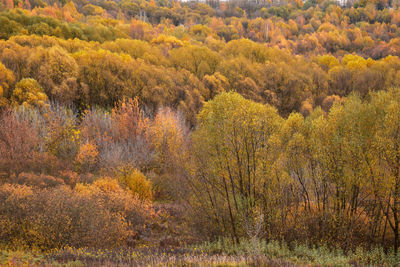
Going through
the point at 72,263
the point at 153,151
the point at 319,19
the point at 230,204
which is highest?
the point at 319,19

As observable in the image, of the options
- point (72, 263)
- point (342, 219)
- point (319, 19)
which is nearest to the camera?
point (72, 263)

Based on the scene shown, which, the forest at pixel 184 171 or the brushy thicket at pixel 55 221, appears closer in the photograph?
the brushy thicket at pixel 55 221

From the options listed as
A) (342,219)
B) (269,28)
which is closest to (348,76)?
(342,219)

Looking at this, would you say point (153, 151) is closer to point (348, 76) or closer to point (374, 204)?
point (374, 204)

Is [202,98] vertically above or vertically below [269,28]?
below

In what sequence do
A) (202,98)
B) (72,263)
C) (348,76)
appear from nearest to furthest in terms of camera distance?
(72,263) → (202,98) → (348,76)

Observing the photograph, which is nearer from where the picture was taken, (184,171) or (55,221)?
(55,221)

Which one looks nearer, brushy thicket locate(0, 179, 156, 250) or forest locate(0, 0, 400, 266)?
brushy thicket locate(0, 179, 156, 250)

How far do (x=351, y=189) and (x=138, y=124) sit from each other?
24861 mm

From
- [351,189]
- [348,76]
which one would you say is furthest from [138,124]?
[348,76]

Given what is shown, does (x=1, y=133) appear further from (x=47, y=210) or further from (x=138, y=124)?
(x=47, y=210)

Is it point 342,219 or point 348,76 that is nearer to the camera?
point 342,219

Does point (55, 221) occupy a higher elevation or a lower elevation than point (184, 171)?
lower

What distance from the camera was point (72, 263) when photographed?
1273 cm
